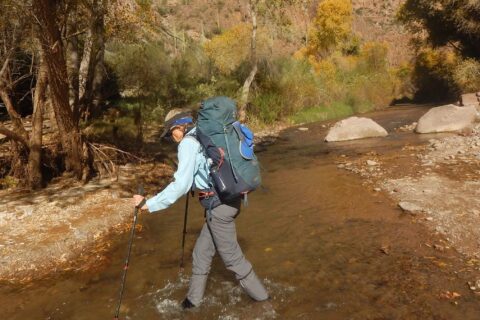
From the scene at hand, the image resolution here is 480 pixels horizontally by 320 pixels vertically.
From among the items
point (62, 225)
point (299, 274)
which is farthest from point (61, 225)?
point (299, 274)

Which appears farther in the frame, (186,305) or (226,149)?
(186,305)

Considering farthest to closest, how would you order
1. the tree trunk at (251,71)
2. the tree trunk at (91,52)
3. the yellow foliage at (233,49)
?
the yellow foliage at (233,49), the tree trunk at (251,71), the tree trunk at (91,52)

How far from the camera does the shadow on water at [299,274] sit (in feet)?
16.5

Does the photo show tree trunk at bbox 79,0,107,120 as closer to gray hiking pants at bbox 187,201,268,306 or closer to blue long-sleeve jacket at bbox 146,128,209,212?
blue long-sleeve jacket at bbox 146,128,209,212

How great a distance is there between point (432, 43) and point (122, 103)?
23.2 metres

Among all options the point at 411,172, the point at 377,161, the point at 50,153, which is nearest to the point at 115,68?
the point at 50,153

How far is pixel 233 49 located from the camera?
2620 centimetres

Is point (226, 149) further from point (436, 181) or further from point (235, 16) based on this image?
point (235, 16)

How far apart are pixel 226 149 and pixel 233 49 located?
23008 millimetres

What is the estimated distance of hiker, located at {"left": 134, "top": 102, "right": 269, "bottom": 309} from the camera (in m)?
4.34

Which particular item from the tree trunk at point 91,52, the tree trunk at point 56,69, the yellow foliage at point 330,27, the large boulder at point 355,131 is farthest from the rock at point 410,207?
the yellow foliage at point 330,27

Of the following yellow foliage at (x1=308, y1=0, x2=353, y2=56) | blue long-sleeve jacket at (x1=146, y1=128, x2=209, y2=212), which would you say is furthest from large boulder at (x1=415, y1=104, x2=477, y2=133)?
yellow foliage at (x1=308, y1=0, x2=353, y2=56)

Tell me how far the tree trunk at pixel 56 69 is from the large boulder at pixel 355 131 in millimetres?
11552

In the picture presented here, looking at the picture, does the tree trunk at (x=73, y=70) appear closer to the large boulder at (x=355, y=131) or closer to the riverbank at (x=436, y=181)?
the riverbank at (x=436, y=181)
